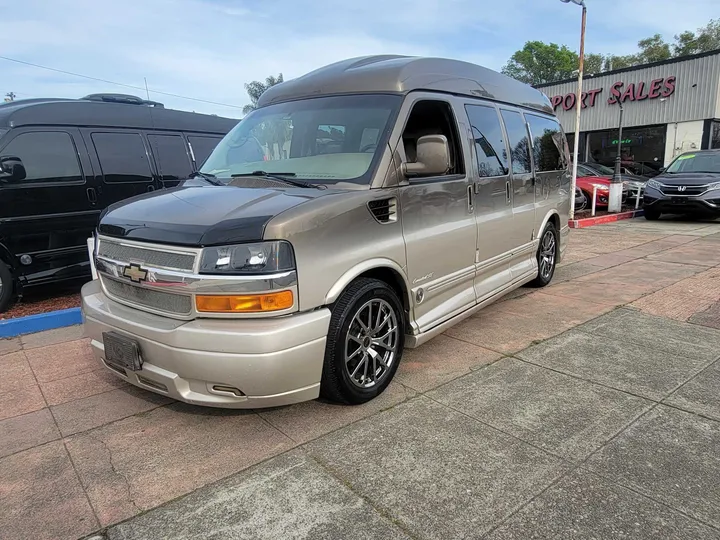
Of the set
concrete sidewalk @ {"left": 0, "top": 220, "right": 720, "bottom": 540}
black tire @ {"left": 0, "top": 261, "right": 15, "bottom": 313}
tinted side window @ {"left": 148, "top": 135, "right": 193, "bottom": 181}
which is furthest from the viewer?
tinted side window @ {"left": 148, "top": 135, "right": 193, "bottom": 181}

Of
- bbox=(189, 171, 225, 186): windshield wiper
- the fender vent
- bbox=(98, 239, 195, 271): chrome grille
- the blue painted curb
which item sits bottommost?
the blue painted curb

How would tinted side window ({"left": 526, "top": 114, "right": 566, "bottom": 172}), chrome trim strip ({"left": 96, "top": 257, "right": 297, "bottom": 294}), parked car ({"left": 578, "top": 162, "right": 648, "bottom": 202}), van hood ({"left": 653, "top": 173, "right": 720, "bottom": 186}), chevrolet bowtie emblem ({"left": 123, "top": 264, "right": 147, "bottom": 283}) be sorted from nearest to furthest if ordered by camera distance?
chrome trim strip ({"left": 96, "top": 257, "right": 297, "bottom": 294})
chevrolet bowtie emblem ({"left": 123, "top": 264, "right": 147, "bottom": 283})
tinted side window ({"left": 526, "top": 114, "right": 566, "bottom": 172})
van hood ({"left": 653, "top": 173, "right": 720, "bottom": 186})
parked car ({"left": 578, "top": 162, "right": 648, "bottom": 202})

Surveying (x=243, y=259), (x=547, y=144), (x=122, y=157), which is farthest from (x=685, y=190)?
(x=243, y=259)

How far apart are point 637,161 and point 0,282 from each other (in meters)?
24.0

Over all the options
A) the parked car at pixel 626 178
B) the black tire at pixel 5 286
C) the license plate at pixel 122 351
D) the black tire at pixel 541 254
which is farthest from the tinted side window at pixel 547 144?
the parked car at pixel 626 178

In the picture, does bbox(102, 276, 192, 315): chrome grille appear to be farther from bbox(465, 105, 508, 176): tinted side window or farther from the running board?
bbox(465, 105, 508, 176): tinted side window

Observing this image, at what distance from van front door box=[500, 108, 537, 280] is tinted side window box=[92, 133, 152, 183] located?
4.52 metres

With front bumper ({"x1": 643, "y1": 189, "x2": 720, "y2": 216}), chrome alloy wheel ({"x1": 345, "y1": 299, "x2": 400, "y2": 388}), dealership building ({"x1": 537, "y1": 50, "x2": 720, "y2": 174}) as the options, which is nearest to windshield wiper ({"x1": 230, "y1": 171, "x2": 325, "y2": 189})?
chrome alloy wheel ({"x1": 345, "y1": 299, "x2": 400, "y2": 388})

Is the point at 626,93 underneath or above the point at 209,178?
above

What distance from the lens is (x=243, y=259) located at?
2.62m

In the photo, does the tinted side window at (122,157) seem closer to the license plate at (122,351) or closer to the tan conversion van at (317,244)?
the tan conversion van at (317,244)

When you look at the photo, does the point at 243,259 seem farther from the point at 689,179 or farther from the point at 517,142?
the point at 689,179

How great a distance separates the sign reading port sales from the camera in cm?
2011

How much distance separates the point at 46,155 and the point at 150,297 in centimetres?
390
